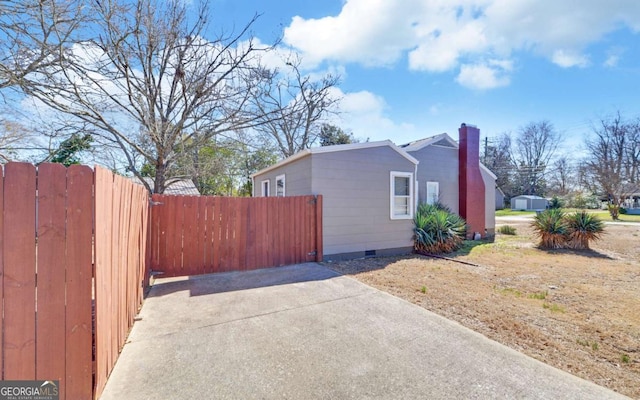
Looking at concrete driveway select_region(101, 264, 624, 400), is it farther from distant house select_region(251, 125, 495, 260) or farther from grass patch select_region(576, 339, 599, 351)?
distant house select_region(251, 125, 495, 260)

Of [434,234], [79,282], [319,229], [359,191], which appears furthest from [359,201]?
[79,282]

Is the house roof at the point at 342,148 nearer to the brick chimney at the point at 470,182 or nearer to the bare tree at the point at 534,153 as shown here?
the brick chimney at the point at 470,182

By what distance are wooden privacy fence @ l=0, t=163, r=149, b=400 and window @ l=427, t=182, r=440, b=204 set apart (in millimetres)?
11333

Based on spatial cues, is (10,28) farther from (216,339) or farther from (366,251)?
(366,251)

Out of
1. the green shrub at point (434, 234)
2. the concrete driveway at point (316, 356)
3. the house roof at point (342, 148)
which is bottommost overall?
the concrete driveway at point (316, 356)

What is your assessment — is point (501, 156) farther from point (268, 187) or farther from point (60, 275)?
point (60, 275)

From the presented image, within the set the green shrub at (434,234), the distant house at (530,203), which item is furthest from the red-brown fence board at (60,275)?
the distant house at (530,203)

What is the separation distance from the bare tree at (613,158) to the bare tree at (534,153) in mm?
10189

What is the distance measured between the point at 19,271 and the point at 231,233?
423cm

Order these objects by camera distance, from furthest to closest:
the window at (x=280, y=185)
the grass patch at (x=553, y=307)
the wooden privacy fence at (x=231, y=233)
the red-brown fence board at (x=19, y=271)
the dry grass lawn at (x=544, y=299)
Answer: the window at (x=280, y=185) < the wooden privacy fence at (x=231, y=233) < the grass patch at (x=553, y=307) < the dry grass lawn at (x=544, y=299) < the red-brown fence board at (x=19, y=271)

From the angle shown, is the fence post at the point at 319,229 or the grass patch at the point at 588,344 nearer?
the grass patch at the point at 588,344

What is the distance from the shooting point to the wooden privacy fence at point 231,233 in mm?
5535

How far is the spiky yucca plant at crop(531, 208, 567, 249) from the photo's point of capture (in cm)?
985

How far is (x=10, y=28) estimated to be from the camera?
452cm
